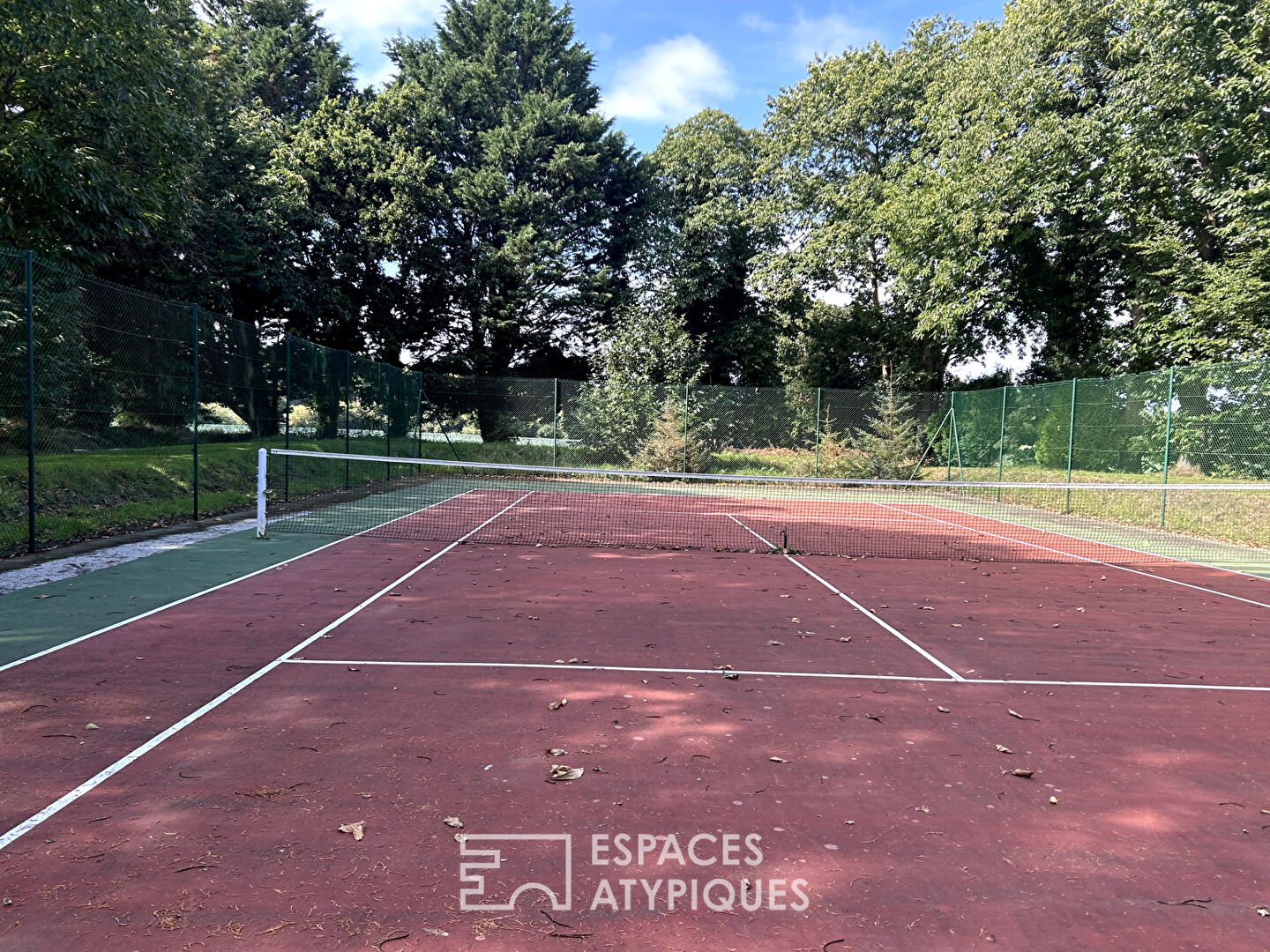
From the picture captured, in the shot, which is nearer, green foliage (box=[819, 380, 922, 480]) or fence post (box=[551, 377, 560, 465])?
green foliage (box=[819, 380, 922, 480])

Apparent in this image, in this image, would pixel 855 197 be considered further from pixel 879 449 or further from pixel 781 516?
pixel 781 516

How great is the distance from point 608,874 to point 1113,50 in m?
24.5

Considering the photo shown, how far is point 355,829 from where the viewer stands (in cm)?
284

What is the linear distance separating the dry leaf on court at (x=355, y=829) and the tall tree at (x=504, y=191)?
26267 millimetres

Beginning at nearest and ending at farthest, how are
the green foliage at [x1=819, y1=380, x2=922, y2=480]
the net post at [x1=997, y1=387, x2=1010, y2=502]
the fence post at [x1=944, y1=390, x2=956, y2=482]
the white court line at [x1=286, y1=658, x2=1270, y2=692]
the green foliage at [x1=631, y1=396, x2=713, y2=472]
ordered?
the white court line at [x1=286, y1=658, x2=1270, y2=692] → the net post at [x1=997, y1=387, x2=1010, y2=502] → the green foliage at [x1=631, y1=396, x2=713, y2=472] → the green foliage at [x1=819, y1=380, x2=922, y2=480] → the fence post at [x1=944, y1=390, x2=956, y2=482]

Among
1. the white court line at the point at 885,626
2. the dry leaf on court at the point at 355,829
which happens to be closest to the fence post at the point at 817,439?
the white court line at the point at 885,626

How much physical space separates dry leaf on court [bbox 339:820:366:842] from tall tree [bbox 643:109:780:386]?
2742cm

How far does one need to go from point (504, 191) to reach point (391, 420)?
45.4 feet

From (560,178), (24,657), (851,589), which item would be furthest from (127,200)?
(560,178)

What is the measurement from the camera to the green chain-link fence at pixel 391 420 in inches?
323

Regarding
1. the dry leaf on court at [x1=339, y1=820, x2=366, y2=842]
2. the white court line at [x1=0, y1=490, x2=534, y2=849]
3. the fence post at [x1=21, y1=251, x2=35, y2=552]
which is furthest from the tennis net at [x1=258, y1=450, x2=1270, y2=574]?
the dry leaf on court at [x1=339, y1=820, x2=366, y2=842]

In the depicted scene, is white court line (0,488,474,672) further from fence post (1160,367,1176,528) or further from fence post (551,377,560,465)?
fence post (1160,367,1176,528)

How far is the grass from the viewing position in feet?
28.5

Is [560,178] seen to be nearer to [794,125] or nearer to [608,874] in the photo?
[794,125]
